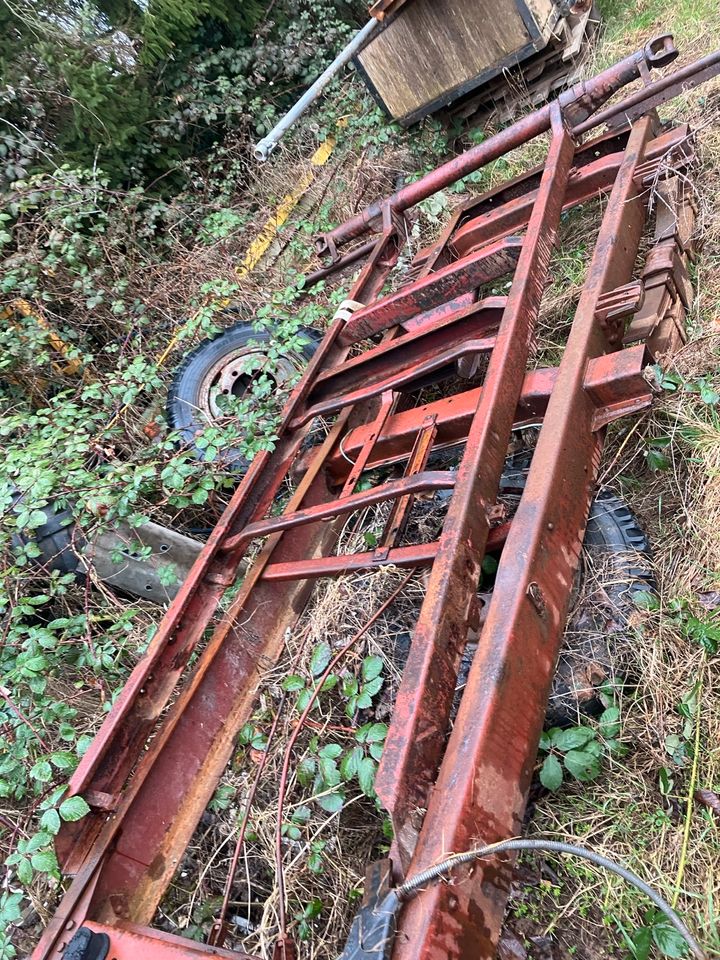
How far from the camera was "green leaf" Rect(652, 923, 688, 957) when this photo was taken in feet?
4.83

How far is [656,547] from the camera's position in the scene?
7.17 ft

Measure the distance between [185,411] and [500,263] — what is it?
187 centimetres

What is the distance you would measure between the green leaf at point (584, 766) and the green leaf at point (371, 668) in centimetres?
65

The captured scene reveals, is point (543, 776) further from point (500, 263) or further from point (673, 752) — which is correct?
point (500, 263)

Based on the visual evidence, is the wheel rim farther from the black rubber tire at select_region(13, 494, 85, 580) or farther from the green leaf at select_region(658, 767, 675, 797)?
the green leaf at select_region(658, 767, 675, 797)

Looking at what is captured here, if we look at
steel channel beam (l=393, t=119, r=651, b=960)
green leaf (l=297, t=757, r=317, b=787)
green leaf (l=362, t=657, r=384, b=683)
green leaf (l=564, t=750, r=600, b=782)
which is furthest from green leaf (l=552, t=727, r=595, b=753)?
green leaf (l=297, t=757, r=317, b=787)

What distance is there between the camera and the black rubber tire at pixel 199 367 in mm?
3607

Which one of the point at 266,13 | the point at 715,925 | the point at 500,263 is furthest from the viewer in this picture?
the point at 266,13

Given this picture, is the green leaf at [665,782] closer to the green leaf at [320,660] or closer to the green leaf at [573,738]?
the green leaf at [573,738]

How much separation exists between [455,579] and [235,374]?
2485 mm

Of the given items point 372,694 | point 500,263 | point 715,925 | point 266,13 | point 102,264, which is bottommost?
point 715,925

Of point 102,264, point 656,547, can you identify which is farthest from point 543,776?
point 102,264

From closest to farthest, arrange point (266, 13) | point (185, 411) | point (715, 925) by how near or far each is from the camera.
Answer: point (715, 925), point (185, 411), point (266, 13)

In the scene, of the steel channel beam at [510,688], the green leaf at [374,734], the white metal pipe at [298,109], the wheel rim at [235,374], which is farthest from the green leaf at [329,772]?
the white metal pipe at [298,109]
